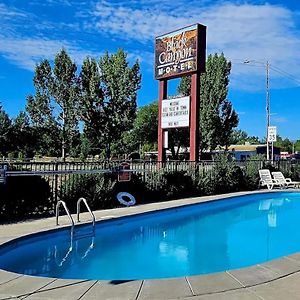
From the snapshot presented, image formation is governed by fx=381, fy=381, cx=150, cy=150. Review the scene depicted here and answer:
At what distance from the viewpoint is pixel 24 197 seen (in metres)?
9.41

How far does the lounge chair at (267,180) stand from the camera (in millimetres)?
18067

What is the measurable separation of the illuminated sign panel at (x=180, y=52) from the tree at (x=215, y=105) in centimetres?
1869

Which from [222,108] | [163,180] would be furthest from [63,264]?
[222,108]

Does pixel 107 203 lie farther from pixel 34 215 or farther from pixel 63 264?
pixel 63 264

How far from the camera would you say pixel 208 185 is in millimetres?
15570

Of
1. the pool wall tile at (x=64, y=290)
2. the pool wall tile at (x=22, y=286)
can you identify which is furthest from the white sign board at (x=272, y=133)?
the pool wall tile at (x=22, y=286)

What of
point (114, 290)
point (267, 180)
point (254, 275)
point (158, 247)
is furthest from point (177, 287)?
point (267, 180)

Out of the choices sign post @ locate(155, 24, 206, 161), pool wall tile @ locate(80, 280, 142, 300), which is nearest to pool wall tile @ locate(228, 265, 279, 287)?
pool wall tile @ locate(80, 280, 142, 300)

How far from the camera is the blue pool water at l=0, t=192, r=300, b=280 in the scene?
6340mm

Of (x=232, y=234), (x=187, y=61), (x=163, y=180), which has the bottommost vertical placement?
(x=232, y=234)

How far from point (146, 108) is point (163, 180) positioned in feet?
129

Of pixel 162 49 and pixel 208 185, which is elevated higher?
pixel 162 49

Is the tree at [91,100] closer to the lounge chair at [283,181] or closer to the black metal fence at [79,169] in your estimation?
the lounge chair at [283,181]

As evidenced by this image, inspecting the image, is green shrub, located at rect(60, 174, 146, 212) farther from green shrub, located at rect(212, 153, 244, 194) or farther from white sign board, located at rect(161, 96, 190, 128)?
white sign board, located at rect(161, 96, 190, 128)
